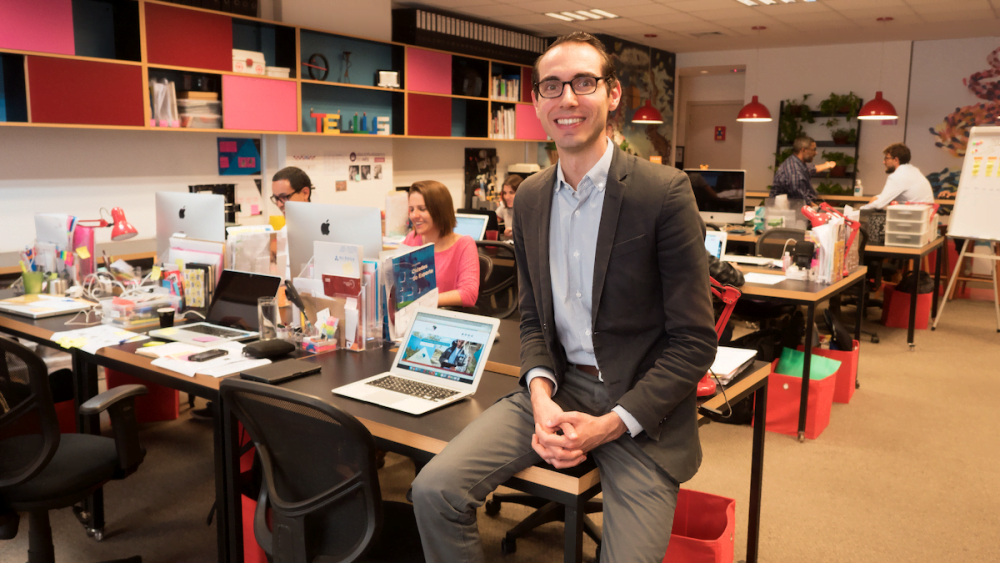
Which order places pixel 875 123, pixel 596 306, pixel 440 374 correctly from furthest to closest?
pixel 875 123 → pixel 440 374 → pixel 596 306

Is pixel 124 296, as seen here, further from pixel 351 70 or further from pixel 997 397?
pixel 997 397

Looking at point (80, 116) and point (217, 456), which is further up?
point (80, 116)

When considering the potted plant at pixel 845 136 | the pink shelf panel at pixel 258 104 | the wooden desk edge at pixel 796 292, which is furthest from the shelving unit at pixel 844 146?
the pink shelf panel at pixel 258 104

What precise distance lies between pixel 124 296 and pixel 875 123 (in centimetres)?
909

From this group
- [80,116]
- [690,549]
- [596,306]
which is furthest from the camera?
[80,116]

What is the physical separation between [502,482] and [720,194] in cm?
526

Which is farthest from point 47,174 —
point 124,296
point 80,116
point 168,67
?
point 124,296

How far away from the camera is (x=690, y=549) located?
1958 mm

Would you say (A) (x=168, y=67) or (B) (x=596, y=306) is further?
(A) (x=168, y=67)

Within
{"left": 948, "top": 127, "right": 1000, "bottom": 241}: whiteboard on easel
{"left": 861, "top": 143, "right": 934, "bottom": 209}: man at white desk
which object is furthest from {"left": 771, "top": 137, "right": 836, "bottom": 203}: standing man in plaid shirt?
{"left": 948, "top": 127, "right": 1000, "bottom": 241}: whiteboard on easel

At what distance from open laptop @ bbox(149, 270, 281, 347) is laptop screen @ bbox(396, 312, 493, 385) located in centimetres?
77

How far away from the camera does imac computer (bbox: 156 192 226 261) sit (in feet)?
11.1

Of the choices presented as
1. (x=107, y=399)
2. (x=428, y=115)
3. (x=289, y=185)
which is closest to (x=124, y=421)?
(x=107, y=399)

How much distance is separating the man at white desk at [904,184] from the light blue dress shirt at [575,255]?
5869 millimetres
